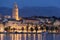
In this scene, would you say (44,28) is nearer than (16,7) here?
Yes

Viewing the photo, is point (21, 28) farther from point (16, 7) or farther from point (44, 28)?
point (16, 7)

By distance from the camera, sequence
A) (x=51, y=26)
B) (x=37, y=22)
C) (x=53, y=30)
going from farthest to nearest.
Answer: (x=37, y=22) < (x=51, y=26) < (x=53, y=30)

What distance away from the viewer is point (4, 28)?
69.2 meters

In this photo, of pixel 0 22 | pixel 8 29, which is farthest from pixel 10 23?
pixel 8 29

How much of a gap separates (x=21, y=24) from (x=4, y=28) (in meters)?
6.07

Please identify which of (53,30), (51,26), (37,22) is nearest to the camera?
(53,30)

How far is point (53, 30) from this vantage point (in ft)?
220

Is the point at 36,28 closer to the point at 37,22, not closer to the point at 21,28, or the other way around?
the point at 21,28

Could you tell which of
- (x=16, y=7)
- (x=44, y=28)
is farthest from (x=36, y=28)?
(x=16, y=7)

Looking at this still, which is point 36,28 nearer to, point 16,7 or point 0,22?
point 0,22

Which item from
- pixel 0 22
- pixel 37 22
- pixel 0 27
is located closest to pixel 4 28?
pixel 0 27

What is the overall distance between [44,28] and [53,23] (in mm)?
9193

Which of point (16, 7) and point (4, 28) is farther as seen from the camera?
point (16, 7)

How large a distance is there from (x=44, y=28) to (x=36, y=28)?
1.60 m
